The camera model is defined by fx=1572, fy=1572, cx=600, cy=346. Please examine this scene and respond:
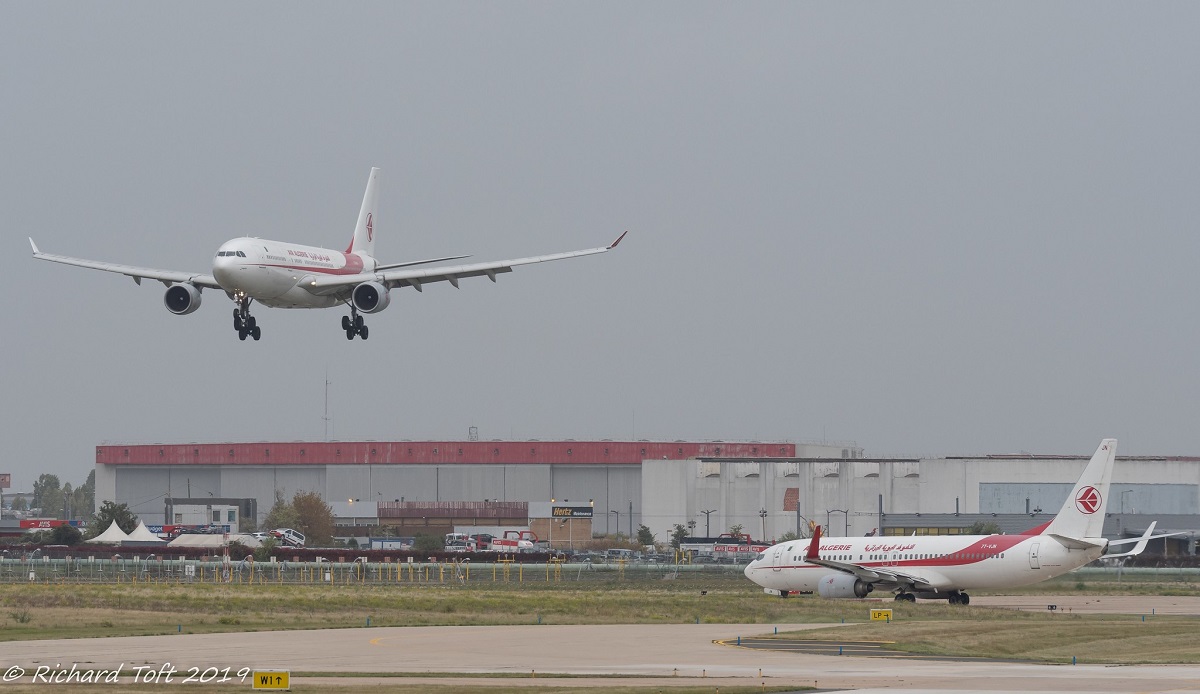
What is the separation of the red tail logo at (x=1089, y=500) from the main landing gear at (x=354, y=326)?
1145 inches

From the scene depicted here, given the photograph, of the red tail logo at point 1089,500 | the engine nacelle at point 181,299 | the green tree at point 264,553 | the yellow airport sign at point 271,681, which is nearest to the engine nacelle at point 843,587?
the red tail logo at point 1089,500

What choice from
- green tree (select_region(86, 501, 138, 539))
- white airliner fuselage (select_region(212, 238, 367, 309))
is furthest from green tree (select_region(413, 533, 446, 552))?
white airliner fuselage (select_region(212, 238, 367, 309))

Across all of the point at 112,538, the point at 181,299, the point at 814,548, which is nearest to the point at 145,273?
the point at 181,299

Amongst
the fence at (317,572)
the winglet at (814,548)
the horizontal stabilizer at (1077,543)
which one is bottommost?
the fence at (317,572)

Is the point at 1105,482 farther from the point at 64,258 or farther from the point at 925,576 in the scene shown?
the point at 64,258

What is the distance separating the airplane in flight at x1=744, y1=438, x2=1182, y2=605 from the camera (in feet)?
206

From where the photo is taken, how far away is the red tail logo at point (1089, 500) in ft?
205

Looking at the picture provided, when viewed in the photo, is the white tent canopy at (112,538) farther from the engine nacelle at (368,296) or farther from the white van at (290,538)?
the engine nacelle at (368,296)

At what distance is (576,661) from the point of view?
39781mm

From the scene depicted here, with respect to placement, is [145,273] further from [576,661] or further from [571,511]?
[571,511]

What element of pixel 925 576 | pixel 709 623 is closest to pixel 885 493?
pixel 925 576

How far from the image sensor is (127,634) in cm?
4778

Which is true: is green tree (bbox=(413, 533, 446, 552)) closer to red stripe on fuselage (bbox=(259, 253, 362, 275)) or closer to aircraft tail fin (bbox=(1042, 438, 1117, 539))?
red stripe on fuselage (bbox=(259, 253, 362, 275))

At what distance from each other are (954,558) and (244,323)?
3038cm
